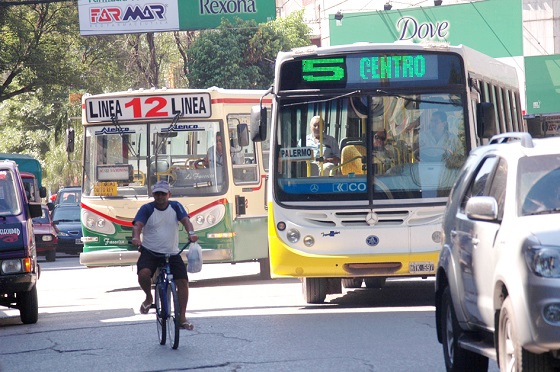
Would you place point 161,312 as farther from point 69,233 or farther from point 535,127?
point 69,233

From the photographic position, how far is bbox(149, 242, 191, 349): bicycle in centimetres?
1125

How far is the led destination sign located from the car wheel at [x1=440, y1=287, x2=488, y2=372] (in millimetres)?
5704

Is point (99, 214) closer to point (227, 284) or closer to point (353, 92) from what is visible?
point (227, 284)

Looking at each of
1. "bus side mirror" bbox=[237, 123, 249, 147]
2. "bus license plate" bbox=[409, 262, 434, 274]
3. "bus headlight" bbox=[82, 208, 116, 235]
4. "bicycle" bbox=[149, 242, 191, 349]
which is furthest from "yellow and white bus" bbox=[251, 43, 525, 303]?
"bus headlight" bbox=[82, 208, 116, 235]

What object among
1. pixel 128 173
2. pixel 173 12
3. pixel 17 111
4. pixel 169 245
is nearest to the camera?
pixel 169 245

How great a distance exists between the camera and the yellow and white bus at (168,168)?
61.4 feet

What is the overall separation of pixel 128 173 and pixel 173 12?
2641 centimetres

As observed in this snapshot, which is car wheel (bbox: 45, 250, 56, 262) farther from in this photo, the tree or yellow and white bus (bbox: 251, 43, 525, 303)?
yellow and white bus (bbox: 251, 43, 525, 303)

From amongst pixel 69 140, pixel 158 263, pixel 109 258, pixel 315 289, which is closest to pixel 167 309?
pixel 158 263

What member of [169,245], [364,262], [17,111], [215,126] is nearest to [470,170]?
[169,245]

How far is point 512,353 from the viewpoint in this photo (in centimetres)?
709

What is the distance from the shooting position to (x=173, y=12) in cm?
4453

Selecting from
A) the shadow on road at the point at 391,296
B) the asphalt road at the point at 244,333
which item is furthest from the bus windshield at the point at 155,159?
the shadow on road at the point at 391,296

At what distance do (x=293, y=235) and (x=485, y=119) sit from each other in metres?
2.53
